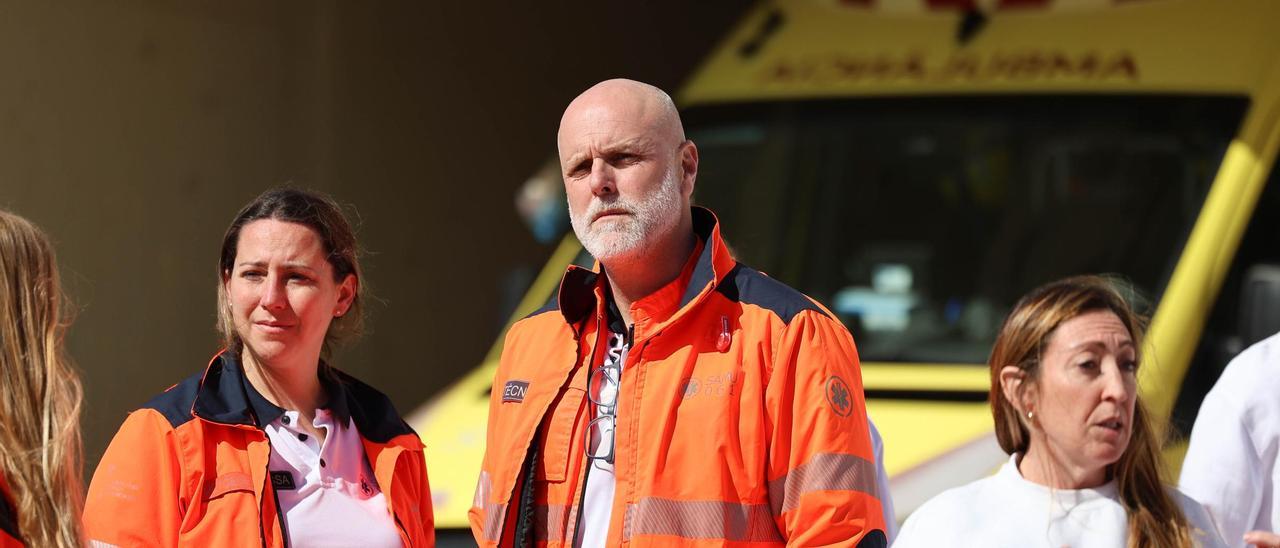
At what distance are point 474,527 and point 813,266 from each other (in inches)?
163

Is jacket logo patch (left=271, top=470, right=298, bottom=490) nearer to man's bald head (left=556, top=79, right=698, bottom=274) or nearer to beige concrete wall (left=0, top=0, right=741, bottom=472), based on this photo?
man's bald head (left=556, top=79, right=698, bottom=274)

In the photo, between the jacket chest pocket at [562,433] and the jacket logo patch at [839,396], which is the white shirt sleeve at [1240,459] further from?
the jacket chest pocket at [562,433]

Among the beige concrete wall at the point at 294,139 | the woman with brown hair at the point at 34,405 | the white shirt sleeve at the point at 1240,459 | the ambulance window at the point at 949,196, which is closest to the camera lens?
the woman with brown hair at the point at 34,405

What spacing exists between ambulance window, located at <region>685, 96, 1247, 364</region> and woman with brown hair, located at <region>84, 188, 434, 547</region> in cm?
294

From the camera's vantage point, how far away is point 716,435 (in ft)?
9.64

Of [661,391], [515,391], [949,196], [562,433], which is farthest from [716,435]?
[949,196]

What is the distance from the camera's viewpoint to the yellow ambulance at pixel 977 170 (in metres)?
5.81

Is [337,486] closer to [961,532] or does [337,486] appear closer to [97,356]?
[961,532]

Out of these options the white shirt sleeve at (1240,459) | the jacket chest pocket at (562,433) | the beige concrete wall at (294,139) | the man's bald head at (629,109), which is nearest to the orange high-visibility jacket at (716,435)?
the jacket chest pocket at (562,433)

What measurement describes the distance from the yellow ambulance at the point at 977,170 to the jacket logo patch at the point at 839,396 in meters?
2.40

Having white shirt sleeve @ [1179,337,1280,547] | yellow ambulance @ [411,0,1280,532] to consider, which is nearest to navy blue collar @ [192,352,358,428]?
white shirt sleeve @ [1179,337,1280,547]

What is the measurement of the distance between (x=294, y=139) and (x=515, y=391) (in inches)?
292

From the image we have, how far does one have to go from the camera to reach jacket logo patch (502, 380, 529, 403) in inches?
127

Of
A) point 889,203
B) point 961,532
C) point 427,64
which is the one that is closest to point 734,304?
point 961,532
